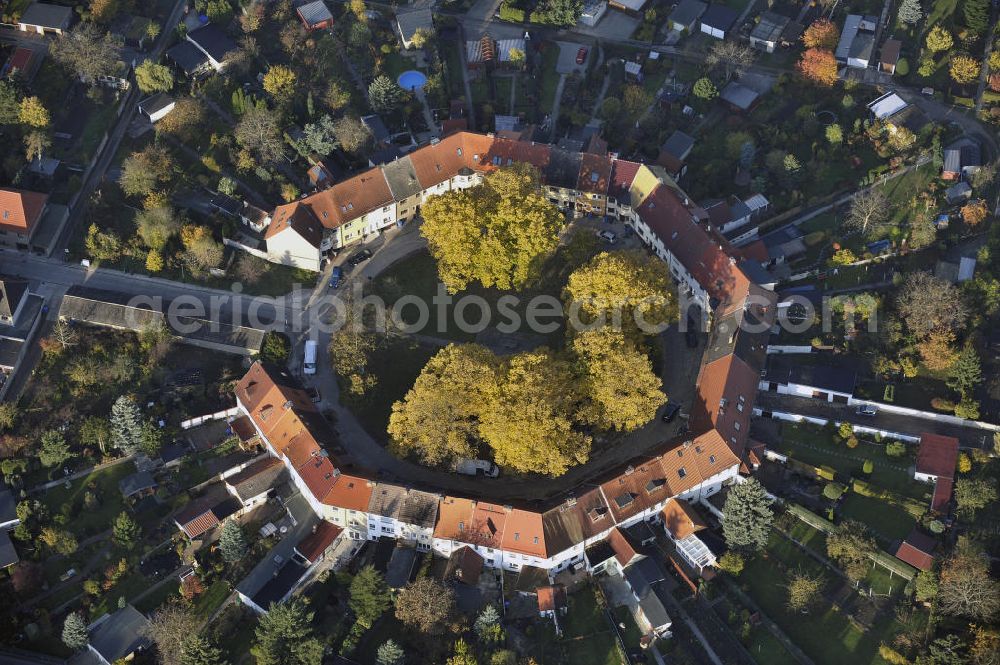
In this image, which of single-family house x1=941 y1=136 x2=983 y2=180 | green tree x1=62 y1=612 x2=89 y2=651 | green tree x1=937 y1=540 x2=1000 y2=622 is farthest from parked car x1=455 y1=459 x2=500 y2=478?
single-family house x1=941 y1=136 x2=983 y2=180

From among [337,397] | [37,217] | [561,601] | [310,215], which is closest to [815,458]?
[561,601]

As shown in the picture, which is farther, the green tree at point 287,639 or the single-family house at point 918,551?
the single-family house at point 918,551

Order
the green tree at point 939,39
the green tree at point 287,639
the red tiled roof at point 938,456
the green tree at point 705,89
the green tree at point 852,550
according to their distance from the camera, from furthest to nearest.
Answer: the green tree at point 939,39, the green tree at point 705,89, the red tiled roof at point 938,456, the green tree at point 852,550, the green tree at point 287,639

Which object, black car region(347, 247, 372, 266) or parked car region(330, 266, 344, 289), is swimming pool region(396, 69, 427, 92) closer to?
black car region(347, 247, 372, 266)

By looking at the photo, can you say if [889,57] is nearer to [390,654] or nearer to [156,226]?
[156,226]

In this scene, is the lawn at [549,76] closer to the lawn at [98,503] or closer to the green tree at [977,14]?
the green tree at [977,14]

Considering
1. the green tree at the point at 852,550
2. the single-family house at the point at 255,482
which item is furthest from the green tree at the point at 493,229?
the green tree at the point at 852,550

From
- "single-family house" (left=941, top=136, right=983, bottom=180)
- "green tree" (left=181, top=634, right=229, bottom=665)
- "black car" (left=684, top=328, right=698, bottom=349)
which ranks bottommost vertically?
"green tree" (left=181, top=634, right=229, bottom=665)

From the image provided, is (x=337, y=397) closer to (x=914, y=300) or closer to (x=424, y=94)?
(x=424, y=94)
